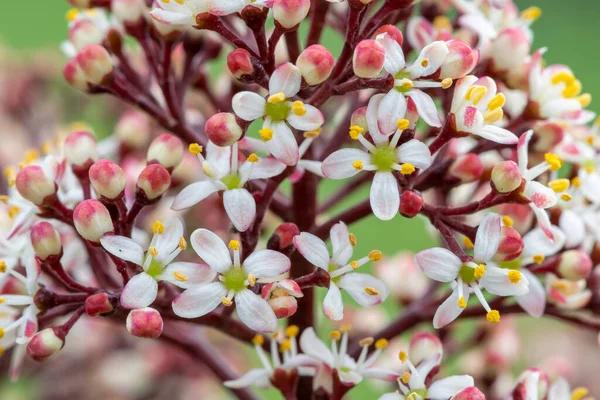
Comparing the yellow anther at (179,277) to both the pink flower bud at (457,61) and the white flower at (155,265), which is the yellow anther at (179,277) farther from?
the pink flower bud at (457,61)

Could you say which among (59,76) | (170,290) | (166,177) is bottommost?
(59,76)

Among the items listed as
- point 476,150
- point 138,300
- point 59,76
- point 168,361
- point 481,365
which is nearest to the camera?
point 138,300

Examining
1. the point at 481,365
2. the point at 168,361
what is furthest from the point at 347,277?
the point at 168,361

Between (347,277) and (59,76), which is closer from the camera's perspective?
(347,277)

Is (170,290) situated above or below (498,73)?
below

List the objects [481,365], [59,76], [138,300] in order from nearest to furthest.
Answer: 1. [138,300]
2. [481,365]
3. [59,76]

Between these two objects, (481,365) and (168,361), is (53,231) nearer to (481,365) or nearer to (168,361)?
(481,365)
